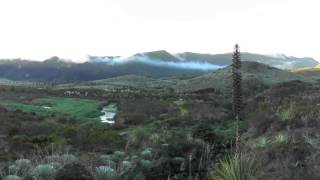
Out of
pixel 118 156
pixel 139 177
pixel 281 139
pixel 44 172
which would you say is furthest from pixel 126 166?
pixel 281 139

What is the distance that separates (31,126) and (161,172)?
1392 centimetres

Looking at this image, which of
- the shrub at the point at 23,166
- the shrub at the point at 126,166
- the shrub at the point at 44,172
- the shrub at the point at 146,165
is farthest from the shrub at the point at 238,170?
the shrub at the point at 23,166

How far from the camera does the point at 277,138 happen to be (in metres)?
16.0

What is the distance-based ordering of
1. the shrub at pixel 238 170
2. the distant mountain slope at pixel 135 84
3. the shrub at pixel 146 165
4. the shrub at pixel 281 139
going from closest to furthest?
1. the shrub at pixel 238 170
2. the shrub at pixel 146 165
3. the shrub at pixel 281 139
4. the distant mountain slope at pixel 135 84

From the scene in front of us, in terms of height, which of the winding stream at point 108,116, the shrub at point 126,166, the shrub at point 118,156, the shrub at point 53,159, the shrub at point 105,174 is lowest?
the winding stream at point 108,116

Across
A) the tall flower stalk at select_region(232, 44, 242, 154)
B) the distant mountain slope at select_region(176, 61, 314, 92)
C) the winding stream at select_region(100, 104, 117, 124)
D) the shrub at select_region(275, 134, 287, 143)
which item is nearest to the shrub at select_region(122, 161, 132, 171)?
the tall flower stalk at select_region(232, 44, 242, 154)

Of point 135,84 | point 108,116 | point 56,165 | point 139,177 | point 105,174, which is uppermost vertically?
point 56,165

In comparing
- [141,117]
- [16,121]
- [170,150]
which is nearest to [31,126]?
[16,121]

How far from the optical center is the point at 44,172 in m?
11.5

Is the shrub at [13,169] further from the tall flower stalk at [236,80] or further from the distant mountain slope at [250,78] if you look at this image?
the distant mountain slope at [250,78]

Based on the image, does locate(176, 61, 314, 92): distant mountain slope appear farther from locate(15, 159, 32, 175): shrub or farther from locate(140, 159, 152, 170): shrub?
locate(15, 159, 32, 175): shrub

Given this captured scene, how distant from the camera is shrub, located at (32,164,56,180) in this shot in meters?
11.5

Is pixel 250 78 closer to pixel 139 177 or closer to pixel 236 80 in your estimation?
pixel 139 177

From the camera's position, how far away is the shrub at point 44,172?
37.6 feet
